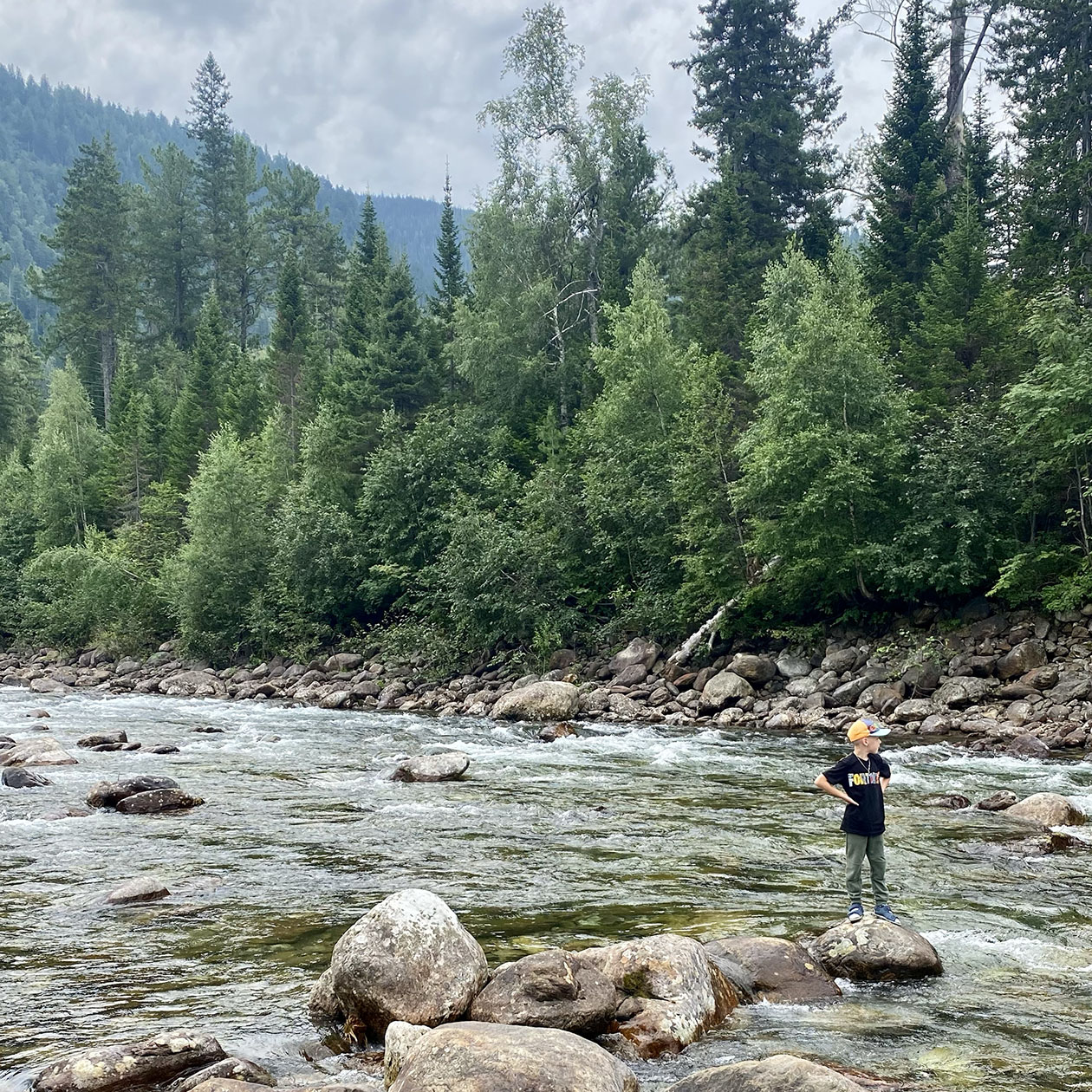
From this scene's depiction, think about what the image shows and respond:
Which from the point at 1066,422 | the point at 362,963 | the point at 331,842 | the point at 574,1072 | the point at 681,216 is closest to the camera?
the point at 574,1072

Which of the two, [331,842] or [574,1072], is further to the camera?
[331,842]

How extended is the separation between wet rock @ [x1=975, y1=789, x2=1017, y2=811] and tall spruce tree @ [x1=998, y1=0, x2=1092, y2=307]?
860 inches

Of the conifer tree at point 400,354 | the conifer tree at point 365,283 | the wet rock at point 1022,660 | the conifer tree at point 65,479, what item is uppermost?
the conifer tree at point 365,283

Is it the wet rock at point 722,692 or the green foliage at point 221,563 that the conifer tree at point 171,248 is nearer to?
the green foliage at point 221,563

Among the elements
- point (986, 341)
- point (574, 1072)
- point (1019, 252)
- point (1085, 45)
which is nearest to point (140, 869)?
point (574, 1072)

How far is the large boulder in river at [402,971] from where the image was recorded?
716 centimetres

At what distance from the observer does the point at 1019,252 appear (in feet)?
112

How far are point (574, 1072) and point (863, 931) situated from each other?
12.4ft

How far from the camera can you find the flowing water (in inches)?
282

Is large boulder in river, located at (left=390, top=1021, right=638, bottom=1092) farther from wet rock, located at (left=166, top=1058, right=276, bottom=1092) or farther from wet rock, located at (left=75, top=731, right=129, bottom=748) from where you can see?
wet rock, located at (left=75, top=731, right=129, bottom=748)

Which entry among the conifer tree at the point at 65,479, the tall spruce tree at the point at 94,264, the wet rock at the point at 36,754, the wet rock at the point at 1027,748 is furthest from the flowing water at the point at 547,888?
the tall spruce tree at the point at 94,264

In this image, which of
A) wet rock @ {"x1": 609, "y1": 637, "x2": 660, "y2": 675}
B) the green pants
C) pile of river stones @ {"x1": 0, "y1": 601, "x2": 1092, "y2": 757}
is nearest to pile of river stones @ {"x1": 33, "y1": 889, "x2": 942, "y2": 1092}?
the green pants

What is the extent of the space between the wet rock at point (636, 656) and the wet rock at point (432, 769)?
14215mm

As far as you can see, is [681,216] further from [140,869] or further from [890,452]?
[140,869]
